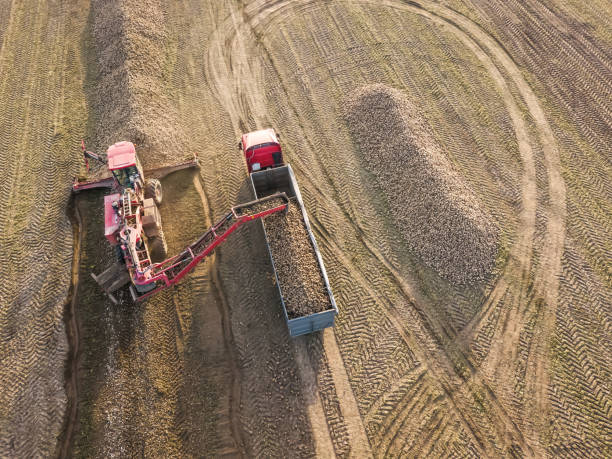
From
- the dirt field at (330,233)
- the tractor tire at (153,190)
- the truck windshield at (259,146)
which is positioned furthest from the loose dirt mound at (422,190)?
the tractor tire at (153,190)

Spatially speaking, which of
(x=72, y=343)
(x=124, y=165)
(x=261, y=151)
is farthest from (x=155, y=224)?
(x=261, y=151)

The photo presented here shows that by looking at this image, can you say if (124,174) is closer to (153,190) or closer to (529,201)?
(153,190)

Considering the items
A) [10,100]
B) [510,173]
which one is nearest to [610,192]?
[510,173]

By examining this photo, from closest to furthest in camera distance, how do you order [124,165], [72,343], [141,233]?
[72,343]
[141,233]
[124,165]

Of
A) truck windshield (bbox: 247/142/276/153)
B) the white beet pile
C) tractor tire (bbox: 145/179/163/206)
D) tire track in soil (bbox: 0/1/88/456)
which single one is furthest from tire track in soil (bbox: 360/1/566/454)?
tire track in soil (bbox: 0/1/88/456)

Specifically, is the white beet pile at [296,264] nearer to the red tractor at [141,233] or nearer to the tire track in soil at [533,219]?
the red tractor at [141,233]

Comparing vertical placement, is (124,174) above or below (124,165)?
below

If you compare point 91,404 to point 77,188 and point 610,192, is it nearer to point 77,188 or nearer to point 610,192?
point 77,188
